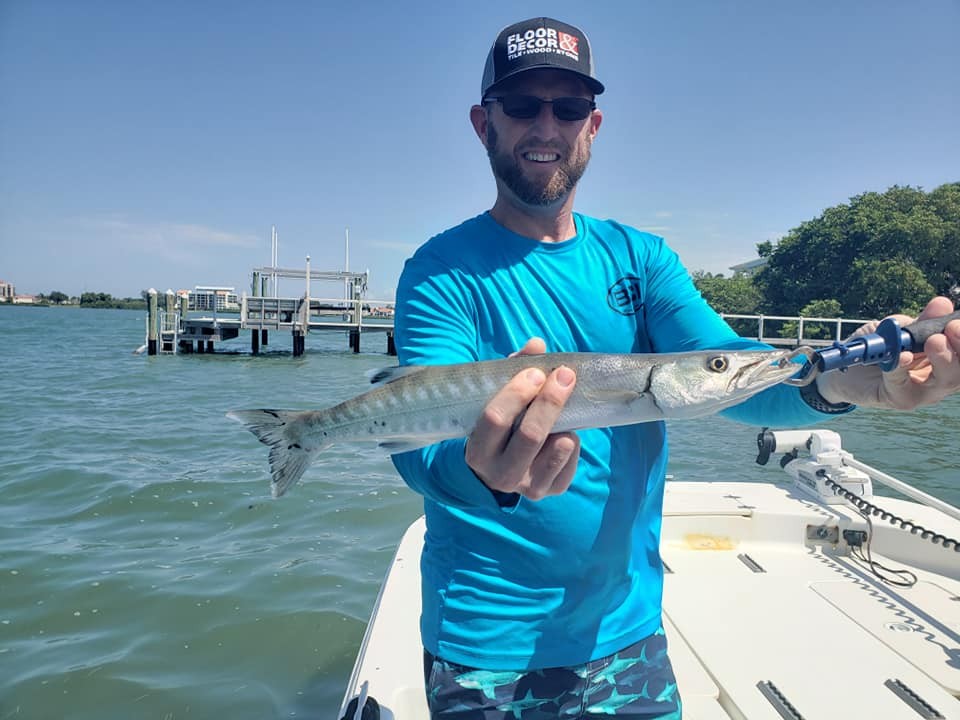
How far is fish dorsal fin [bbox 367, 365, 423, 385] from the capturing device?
2.64m

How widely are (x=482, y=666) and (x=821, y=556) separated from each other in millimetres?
4843

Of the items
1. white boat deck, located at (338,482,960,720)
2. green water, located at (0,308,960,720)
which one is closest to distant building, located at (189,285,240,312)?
green water, located at (0,308,960,720)

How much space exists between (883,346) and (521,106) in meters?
1.79

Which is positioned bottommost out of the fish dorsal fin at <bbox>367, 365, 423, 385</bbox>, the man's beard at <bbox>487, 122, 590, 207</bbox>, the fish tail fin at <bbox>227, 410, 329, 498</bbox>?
the fish tail fin at <bbox>227, 410, 329, 498</bbox>

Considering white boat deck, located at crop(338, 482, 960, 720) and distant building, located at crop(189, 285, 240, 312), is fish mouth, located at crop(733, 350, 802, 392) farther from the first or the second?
distant building, located at crop(189, 285, 240, 312)

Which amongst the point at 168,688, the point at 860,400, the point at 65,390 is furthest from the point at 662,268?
the point at 65,390

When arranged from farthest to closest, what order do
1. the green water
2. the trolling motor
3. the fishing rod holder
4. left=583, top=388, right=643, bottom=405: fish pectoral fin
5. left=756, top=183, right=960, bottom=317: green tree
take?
left=756, top=183, right=960, bottom=317: green tree → the fishing rod holder → the green water → left=583, top=388, right=643, bottom=405: fish pectoral fin → the trolling motor

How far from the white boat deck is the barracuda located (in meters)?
1.88

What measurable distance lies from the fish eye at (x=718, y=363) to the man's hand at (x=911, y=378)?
48 centimetres

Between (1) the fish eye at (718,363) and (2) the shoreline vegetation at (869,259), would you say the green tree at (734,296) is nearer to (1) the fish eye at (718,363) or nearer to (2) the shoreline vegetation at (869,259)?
(2) the shoreline vegetation at (869,259)

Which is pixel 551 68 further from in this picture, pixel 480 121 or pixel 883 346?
pixel 883 346

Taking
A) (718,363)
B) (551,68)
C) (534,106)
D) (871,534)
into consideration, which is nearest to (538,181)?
(534,106)

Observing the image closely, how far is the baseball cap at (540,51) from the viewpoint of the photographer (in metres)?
2.79

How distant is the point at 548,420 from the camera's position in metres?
2.20
